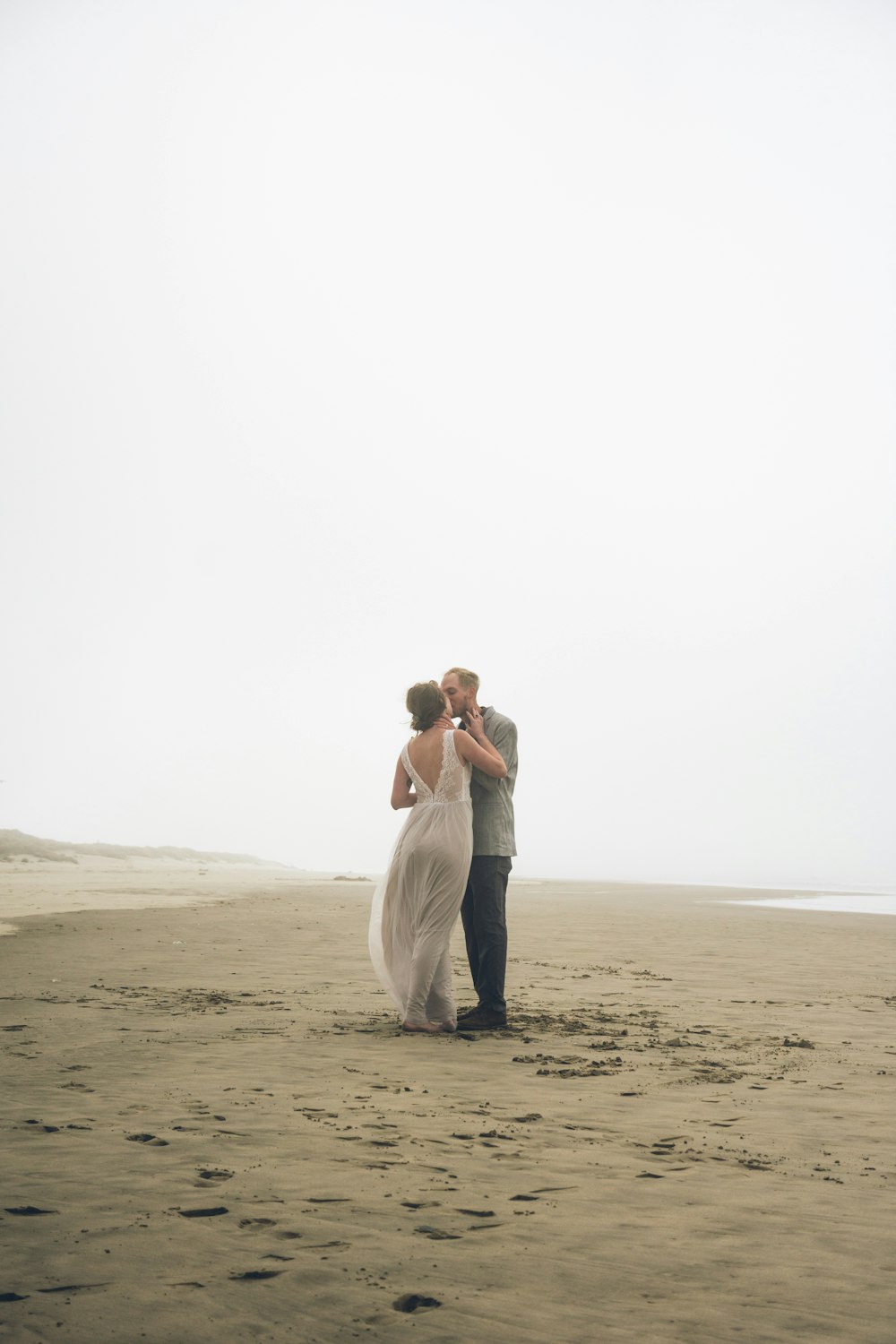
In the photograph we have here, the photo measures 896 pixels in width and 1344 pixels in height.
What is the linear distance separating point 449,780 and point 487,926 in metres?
0.99

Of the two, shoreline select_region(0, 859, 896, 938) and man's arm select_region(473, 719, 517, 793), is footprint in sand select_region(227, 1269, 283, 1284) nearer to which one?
man's arm select_region(473, 719, 517, 793)

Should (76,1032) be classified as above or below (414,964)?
below

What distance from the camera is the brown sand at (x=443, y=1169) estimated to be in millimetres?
2832

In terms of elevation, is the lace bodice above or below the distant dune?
above

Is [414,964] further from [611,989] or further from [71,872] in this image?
[71,872]

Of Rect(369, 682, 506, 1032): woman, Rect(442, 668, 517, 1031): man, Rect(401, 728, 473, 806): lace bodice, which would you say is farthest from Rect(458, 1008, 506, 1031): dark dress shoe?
Rect(401, 728, 473, 806): lace bodice

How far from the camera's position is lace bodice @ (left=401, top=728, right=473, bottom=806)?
23.9 ft

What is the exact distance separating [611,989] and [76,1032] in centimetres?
438

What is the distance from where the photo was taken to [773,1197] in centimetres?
378

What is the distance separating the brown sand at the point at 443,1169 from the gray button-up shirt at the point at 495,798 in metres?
1.17

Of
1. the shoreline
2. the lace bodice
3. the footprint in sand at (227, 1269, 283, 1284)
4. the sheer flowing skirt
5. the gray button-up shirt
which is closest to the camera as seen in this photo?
the footprint in sand at (227, 1269, 283, 1284)

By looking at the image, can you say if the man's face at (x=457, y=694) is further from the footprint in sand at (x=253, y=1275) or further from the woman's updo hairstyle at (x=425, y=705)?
the footprint in sand at (x=253, y=1275)

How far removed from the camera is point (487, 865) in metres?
7.43

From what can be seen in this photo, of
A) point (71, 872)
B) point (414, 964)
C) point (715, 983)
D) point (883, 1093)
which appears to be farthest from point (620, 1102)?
point (71, 872)
